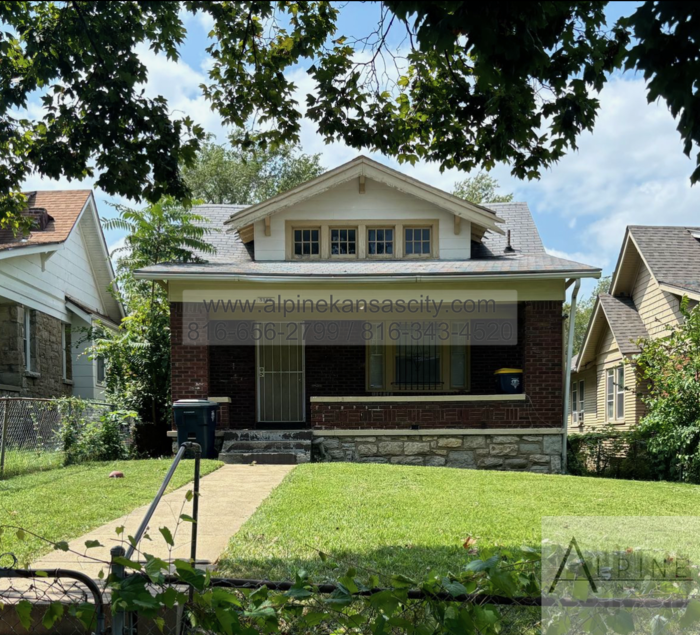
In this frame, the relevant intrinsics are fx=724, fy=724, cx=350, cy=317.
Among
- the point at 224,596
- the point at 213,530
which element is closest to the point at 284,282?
the point at 213,530

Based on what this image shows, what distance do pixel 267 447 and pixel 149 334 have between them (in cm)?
424

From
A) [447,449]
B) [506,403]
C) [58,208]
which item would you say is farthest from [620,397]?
[58,208]

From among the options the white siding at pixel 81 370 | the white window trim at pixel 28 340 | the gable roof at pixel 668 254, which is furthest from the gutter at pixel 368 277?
the white siding at pixel 81 370

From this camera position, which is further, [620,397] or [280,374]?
[620,397]

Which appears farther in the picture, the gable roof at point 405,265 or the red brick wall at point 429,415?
the red brick wall at point 429,415

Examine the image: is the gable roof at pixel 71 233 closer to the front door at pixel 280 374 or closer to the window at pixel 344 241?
the front door at pixel 280 374

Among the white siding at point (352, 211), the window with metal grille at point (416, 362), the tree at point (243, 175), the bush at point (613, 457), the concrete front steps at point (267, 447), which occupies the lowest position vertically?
the bush at point (613, 457)

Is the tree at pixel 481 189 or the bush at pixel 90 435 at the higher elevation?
the tree at pixel 481 189

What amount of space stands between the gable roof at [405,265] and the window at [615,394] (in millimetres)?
6267

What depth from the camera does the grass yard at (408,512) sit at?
518 cm

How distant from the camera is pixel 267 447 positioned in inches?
486

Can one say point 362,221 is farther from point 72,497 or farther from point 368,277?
point 72,497

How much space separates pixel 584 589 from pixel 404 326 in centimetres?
1203

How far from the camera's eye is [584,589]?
284cm
